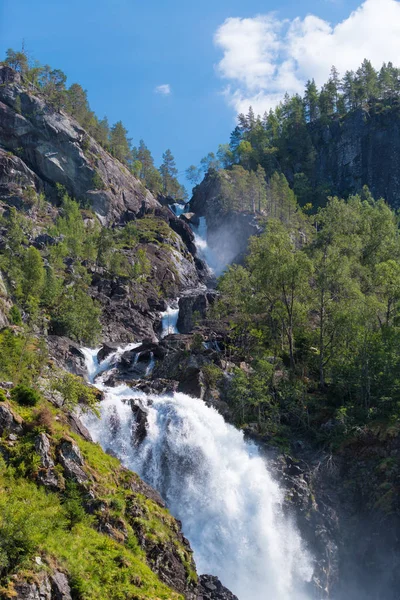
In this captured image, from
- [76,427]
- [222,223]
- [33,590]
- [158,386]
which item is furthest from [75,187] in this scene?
[33,590]

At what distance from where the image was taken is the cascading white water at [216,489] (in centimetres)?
2937

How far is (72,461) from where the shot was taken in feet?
72.3

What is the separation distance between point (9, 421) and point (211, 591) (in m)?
13.3

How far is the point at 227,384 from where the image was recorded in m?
42.2

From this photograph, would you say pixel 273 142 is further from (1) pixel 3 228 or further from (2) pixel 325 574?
(2) pixel 325 574

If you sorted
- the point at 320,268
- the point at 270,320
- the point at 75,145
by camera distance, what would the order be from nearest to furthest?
1. the point at 320,268
2. the point at 270,320
3. the point at 75,145

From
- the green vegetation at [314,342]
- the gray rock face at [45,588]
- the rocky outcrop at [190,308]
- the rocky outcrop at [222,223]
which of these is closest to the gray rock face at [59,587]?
the gray rock face at [45,588]

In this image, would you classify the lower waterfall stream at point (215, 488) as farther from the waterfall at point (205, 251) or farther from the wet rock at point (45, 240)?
the waterfall at point (205, 251)

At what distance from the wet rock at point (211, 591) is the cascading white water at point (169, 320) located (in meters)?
45.6

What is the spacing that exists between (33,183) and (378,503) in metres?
90.2

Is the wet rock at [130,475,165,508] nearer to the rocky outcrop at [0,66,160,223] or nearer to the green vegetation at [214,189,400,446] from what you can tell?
the green vegetation at [214,189,400,446]

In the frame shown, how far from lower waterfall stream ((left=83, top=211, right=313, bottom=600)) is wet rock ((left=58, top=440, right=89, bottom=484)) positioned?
462 inches

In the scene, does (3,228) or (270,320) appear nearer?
(270,320)

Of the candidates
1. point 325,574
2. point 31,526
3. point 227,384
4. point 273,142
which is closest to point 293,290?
point 227,384
